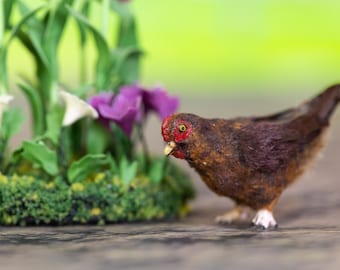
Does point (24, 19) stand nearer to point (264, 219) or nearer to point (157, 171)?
point (157, 171)

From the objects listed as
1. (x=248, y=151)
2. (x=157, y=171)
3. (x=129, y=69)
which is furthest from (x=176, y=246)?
(x=129, y=69)

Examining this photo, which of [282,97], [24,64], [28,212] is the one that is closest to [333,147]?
[282,97]

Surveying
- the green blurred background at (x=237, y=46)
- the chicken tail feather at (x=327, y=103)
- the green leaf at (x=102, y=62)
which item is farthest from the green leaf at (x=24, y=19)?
the green blurred background at (x=237, y=46)

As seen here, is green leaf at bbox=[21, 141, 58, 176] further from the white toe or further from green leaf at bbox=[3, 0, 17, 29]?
the white toe

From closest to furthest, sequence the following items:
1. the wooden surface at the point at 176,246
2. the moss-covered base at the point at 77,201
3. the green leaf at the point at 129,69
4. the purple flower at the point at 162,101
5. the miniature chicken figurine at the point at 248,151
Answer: the wooden surface at the point at 176,246 < the miniature chicken figurine at the point at 248,151 < the moss-covered base at the point at 77,201 < the purple flower at the point at 162,101 < the green leaf at the point at 129,69

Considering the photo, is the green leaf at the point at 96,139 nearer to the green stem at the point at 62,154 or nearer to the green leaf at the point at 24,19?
the green stem at the point at 62,154

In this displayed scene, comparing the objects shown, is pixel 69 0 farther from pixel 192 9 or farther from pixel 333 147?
pixel 192 9
